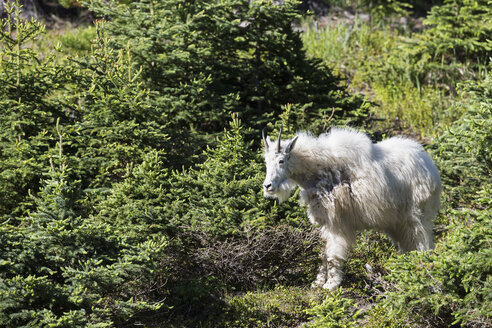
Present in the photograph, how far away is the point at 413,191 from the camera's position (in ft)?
22.0

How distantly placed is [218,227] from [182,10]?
13.9 feet

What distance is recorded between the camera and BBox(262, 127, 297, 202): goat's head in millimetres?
6316

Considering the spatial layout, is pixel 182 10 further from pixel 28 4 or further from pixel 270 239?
pixel 28 4

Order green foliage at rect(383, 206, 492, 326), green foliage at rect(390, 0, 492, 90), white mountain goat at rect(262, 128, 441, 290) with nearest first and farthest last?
green foliage at rect(383, 206, 492, 326) → white mountain goat at rect(262, 128, 441, 290) → green foliage at rect(390, 0, 492, 90)

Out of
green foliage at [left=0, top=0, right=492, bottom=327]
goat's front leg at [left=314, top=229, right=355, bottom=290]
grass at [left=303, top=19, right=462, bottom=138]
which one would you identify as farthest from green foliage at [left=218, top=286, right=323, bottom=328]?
grass at [left=303, top=19, right=462, bottom=138]

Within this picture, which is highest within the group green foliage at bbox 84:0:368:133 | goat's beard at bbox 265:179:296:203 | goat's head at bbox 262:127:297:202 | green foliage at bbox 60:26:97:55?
green foliage at bbox 60:26:97:55

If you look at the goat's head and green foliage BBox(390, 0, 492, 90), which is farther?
green foliage BBox(390, 0, 492, 90)

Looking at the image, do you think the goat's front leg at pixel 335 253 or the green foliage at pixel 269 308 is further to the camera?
the goat's front leg at pixel 335 253

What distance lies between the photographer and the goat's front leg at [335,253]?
657 centimetres

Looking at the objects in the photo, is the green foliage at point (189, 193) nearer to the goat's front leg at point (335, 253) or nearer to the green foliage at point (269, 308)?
the green foliage at point (269, 308)

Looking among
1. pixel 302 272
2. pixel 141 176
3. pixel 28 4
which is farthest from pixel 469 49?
pixel 28 4

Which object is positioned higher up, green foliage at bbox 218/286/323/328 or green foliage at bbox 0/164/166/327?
green foliage at bbox 0/164/166/327

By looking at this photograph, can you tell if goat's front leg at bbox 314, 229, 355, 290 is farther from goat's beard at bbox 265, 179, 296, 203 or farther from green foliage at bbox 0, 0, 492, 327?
goat's beard at bbox 265, 179, 296, 203

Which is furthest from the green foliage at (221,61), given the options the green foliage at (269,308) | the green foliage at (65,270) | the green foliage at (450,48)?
the green foliage at (450,48)
